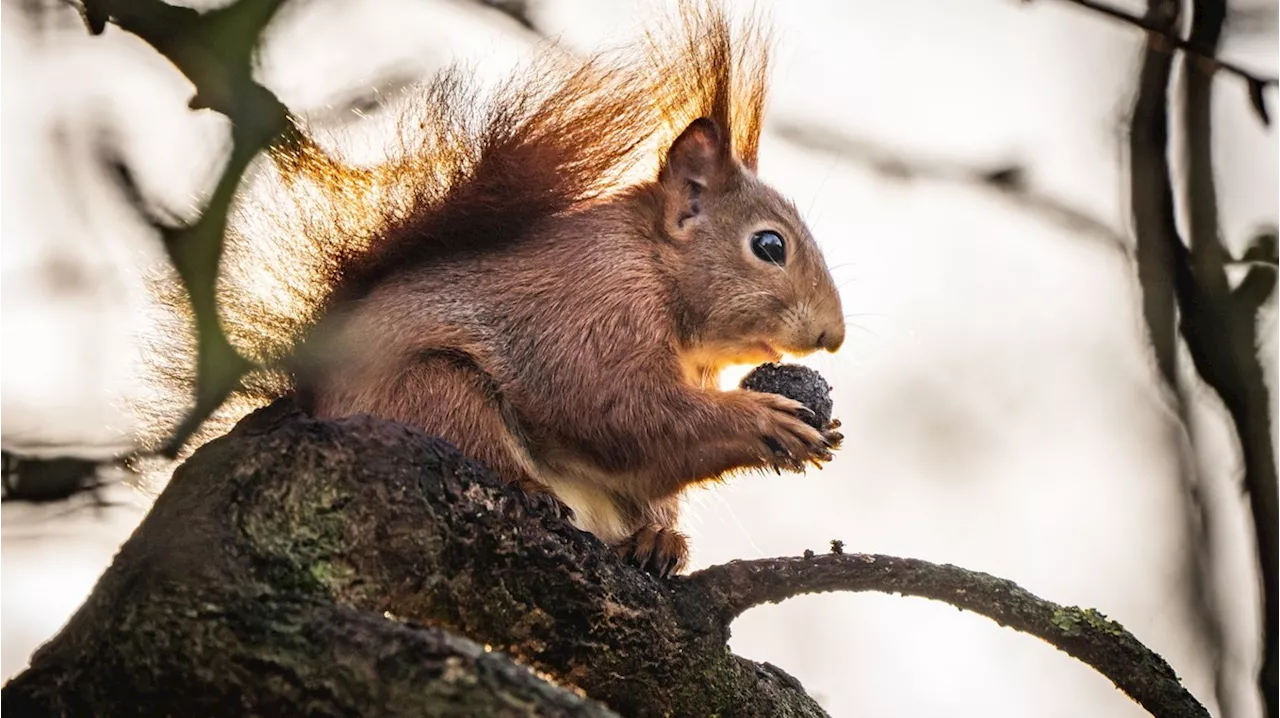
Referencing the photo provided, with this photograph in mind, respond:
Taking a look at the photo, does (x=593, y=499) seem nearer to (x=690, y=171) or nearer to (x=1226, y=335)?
(x=690, y=171)

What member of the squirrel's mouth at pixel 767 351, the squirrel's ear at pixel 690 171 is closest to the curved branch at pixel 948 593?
the squirrel's mouth at pixel 767 351

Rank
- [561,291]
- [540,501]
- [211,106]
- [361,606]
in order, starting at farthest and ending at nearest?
[561,291] < [540,501] < [211,106] < [361,606]

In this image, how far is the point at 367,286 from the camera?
1.98 m

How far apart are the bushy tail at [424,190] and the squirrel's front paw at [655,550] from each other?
0.56 meters

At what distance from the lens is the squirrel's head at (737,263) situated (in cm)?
217

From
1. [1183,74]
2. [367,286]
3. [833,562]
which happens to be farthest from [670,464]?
[1183,74]

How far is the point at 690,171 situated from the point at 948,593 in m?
0.98

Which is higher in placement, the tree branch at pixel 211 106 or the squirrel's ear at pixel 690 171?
the squirrel's ear at pixel 690 171

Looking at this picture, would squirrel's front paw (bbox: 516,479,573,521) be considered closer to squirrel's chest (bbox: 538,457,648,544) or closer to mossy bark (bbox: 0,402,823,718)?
mossy bark (bbox: 0,402,823,718)

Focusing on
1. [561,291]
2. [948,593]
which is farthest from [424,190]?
[948,593]

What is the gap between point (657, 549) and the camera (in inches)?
74.6

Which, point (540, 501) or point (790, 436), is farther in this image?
point (790, 436)

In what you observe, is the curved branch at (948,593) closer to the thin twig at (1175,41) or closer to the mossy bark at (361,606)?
the mossy bark at (361,606)

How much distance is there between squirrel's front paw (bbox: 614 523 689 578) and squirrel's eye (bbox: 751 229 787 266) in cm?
56
